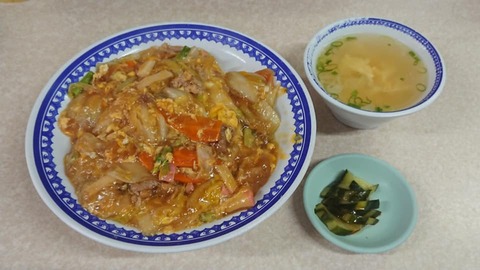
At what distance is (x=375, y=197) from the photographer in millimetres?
1912

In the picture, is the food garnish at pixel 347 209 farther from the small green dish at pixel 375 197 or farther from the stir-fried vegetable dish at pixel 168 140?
the stir-fried vegetable dish at pixel 168 140

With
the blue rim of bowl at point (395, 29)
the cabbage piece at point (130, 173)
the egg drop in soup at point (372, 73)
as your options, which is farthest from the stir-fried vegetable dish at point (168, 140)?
the egg drop in soup at point (372, 73)

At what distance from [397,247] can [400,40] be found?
108 cm

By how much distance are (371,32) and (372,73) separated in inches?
10.1

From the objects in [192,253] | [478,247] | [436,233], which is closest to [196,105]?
[192,253]

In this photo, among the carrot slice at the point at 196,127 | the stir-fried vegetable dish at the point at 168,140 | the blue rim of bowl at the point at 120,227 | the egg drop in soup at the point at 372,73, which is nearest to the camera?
the blue rim of bowl at the point at 120,227

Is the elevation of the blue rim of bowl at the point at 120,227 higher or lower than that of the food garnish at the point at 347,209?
higher

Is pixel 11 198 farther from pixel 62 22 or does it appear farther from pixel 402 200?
pixel 402 200

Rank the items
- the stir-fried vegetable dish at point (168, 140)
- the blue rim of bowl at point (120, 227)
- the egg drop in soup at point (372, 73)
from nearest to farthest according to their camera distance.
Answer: the blue rim of bowl at point (120, 227), the stir-fried vegetable dish at point (168, 140), the egg drop in soup at point (372, 73)

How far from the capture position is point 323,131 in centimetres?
219

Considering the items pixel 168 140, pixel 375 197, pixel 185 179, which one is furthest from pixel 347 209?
pixel 168 140

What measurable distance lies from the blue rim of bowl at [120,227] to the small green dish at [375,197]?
8.4 inches

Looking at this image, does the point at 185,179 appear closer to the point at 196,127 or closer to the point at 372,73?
the point at 196,127

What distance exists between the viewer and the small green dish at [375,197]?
171cm
